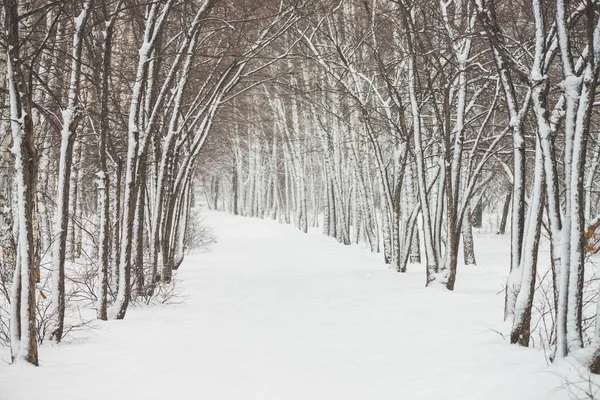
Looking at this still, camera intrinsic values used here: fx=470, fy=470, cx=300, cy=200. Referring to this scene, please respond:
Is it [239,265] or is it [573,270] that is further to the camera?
[239,265]

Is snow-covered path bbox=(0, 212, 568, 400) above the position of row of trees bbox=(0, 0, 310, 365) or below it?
below

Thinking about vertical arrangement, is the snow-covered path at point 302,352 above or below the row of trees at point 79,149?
below

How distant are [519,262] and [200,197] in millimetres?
62071

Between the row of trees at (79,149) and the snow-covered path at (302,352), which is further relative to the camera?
the row of trees at (79,149)

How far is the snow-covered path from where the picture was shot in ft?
11.7

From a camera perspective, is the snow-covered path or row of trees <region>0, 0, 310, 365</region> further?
row of trees <region>0, 0, 310, 365</region>

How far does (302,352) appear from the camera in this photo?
4.83m

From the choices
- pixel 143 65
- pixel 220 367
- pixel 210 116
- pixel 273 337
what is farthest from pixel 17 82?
pixel 210 116

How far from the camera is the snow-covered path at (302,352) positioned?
3.56 meters

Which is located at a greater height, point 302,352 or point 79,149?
point 79,149

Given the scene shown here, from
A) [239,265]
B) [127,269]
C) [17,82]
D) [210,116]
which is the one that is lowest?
[239,265]

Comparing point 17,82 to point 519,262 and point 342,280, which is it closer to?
point 519,262

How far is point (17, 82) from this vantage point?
3.81 m

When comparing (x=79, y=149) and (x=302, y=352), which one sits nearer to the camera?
(x=302, y=352)
